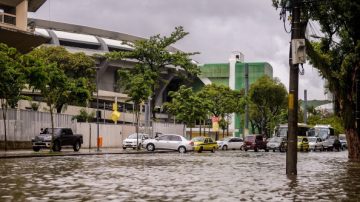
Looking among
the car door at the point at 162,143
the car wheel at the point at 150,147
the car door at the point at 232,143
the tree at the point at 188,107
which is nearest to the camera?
the car door at the point at 162,143

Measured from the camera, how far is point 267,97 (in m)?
82.1

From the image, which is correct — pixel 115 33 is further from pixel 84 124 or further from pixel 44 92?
pixel 44 92

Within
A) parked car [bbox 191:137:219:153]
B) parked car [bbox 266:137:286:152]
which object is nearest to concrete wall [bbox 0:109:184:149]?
parked car [bbox 191:137:219:153]

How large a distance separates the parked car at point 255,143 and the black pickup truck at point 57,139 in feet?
66.9

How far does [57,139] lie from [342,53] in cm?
2009

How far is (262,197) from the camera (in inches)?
475

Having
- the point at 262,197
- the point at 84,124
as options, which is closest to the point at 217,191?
the point at 262,197

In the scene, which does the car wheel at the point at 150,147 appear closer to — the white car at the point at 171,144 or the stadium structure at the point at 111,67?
the white car at the point at 171,144

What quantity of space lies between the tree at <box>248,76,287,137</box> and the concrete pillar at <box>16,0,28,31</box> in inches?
1572

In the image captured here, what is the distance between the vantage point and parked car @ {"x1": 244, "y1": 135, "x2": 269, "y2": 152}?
56562 mm

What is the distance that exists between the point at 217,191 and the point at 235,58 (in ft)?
412

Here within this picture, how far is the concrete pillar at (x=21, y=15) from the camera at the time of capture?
49594 mm

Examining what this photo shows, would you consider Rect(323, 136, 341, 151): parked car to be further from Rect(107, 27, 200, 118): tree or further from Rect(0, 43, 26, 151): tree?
Rect(0, 43, 26, 151): tree

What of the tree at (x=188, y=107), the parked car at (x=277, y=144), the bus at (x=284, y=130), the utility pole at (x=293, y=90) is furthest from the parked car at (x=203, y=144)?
the utility pole at (x=293, y=90)
